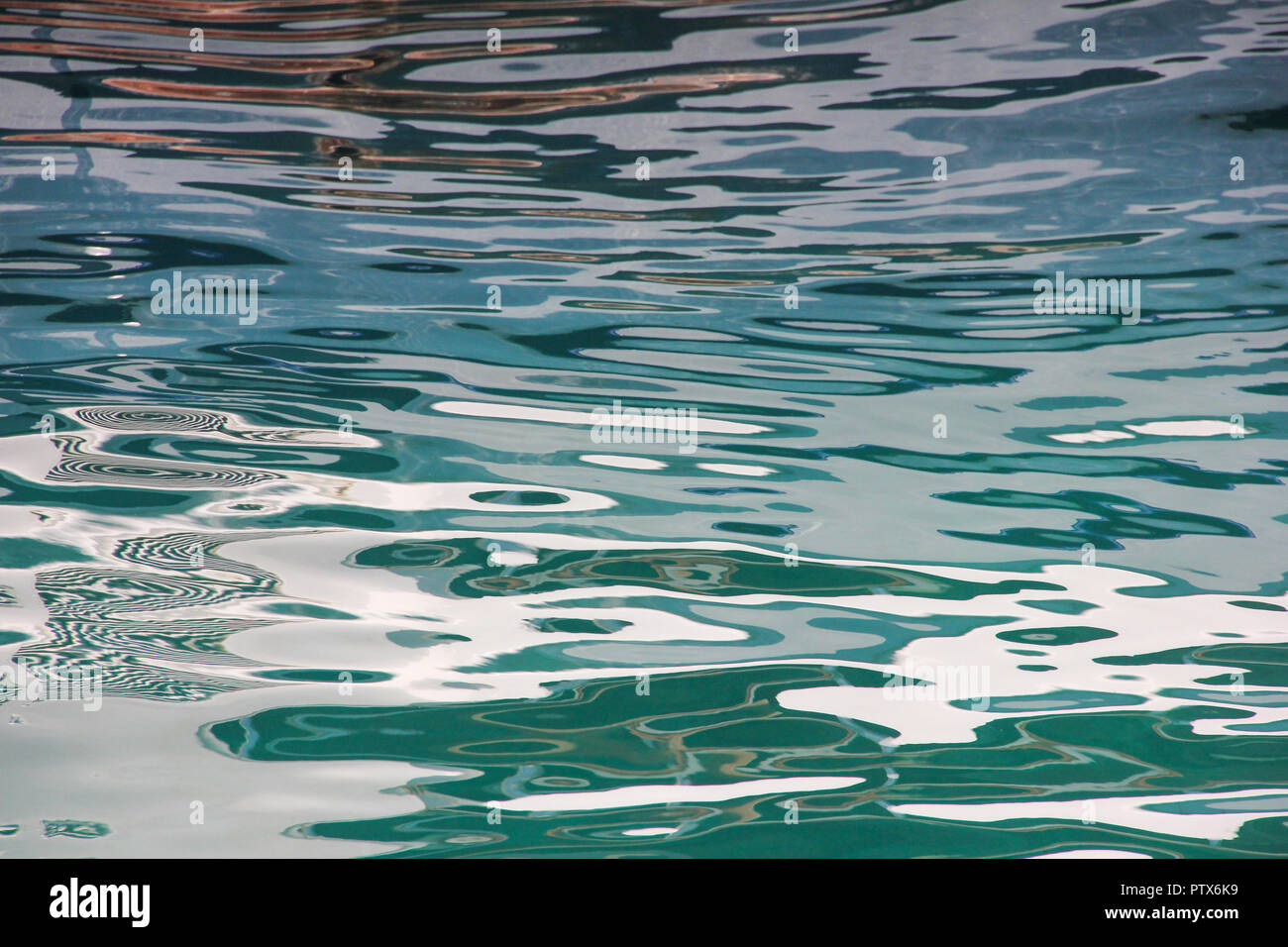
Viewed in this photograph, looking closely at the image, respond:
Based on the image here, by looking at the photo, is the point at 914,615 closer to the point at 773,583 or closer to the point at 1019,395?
the point at 773,583

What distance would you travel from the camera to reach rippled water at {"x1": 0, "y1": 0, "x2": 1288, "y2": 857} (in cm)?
250

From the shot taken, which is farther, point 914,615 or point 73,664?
point 914,615

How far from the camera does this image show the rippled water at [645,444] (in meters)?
2.50

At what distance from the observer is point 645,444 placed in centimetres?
429

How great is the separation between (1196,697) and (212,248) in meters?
5.23

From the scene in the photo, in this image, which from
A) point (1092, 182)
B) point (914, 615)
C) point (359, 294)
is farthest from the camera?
point (1092, 182)

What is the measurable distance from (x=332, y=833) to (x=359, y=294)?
12.7ft

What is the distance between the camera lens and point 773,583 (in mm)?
3320

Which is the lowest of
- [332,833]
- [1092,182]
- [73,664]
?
[332,833]

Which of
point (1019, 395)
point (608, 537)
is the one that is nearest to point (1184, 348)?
point (1019, 395)

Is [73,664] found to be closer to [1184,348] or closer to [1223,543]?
[1223,543]

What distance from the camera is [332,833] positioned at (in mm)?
2275

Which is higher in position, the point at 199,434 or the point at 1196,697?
the point at 199,434

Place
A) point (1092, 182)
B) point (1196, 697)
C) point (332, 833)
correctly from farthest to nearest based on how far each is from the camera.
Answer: point (1092, 182), point (1196, 697), point (332, 833)
